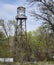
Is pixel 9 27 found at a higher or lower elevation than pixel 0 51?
higher

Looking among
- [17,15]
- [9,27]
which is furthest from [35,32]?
[17,15]

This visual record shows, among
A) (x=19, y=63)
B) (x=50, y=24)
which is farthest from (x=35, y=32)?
(x=19, y=63)

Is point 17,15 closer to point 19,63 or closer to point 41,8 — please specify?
point 41,8

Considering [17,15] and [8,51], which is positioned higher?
[17,15]

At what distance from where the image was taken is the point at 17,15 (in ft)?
153

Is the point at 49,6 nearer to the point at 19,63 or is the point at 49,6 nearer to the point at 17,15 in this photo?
the point at 19,63

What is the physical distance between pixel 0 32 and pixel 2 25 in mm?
2218

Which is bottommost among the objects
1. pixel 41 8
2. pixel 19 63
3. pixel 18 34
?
pixel 19 63

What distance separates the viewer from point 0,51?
2425cm

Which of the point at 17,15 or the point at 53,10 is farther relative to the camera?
the point at 17,15

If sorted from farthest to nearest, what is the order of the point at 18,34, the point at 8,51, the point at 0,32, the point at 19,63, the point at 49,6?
the point at 0,32 < the point at 18,34 < the point at 49,6 < the point at 8,51 < the point at 19,63

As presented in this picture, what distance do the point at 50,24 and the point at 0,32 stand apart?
32.1 m

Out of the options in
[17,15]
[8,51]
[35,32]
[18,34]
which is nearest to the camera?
[8,51]

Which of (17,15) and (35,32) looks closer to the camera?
(17,15)
